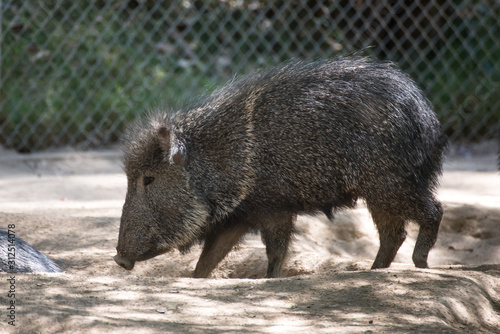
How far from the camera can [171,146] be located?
3.86 m

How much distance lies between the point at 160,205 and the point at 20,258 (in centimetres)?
79

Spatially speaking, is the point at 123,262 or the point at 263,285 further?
the point at 123,262

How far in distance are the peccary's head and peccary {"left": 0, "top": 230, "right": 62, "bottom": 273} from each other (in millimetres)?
392

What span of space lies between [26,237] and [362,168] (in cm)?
214

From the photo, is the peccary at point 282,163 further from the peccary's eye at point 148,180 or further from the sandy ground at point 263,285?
the sandy ground at point 263,285

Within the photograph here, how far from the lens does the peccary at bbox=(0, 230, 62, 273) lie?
3484 millimetres

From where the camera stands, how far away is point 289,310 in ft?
9.12

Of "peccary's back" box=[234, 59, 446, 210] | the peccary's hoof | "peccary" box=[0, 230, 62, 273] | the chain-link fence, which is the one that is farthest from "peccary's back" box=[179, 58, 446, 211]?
the chain-link fence

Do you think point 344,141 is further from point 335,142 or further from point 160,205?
point 160,205

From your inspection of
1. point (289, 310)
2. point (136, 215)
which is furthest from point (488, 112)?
point (289, 310)

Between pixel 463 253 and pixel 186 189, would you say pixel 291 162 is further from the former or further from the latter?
pixel 463 253

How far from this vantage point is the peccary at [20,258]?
3.48m

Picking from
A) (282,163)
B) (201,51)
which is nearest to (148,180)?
(282,163)

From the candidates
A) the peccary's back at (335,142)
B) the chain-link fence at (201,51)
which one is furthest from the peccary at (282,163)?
the chain-link fence at (201,51)
